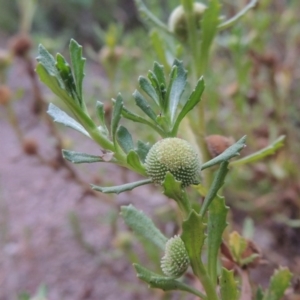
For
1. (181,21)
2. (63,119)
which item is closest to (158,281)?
(63,119)

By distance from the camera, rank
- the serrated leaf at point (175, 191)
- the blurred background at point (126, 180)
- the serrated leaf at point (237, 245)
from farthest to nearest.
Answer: the blurred background at point (126, 180) < the serrated leaf at point (237, 245) < the serrated leaf at point (175, 191)

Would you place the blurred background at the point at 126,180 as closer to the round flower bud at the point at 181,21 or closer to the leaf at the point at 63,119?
the round flower bud at the point at 181,21

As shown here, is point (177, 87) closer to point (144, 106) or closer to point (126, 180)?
point (144, 106)

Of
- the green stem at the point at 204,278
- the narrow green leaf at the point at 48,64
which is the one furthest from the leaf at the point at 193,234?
the narrow green leaf at the point at 48,64

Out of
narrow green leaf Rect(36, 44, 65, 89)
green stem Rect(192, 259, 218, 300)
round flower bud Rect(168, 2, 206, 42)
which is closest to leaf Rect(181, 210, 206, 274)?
green stem Rect(192, 259, 218, 300)

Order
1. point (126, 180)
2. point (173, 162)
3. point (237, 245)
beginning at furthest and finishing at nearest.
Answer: point (126, 180) < point (237, 245) < point (173, 162)

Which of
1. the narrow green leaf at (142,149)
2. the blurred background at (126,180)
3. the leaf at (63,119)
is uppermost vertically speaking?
the leaf at (63,119)
